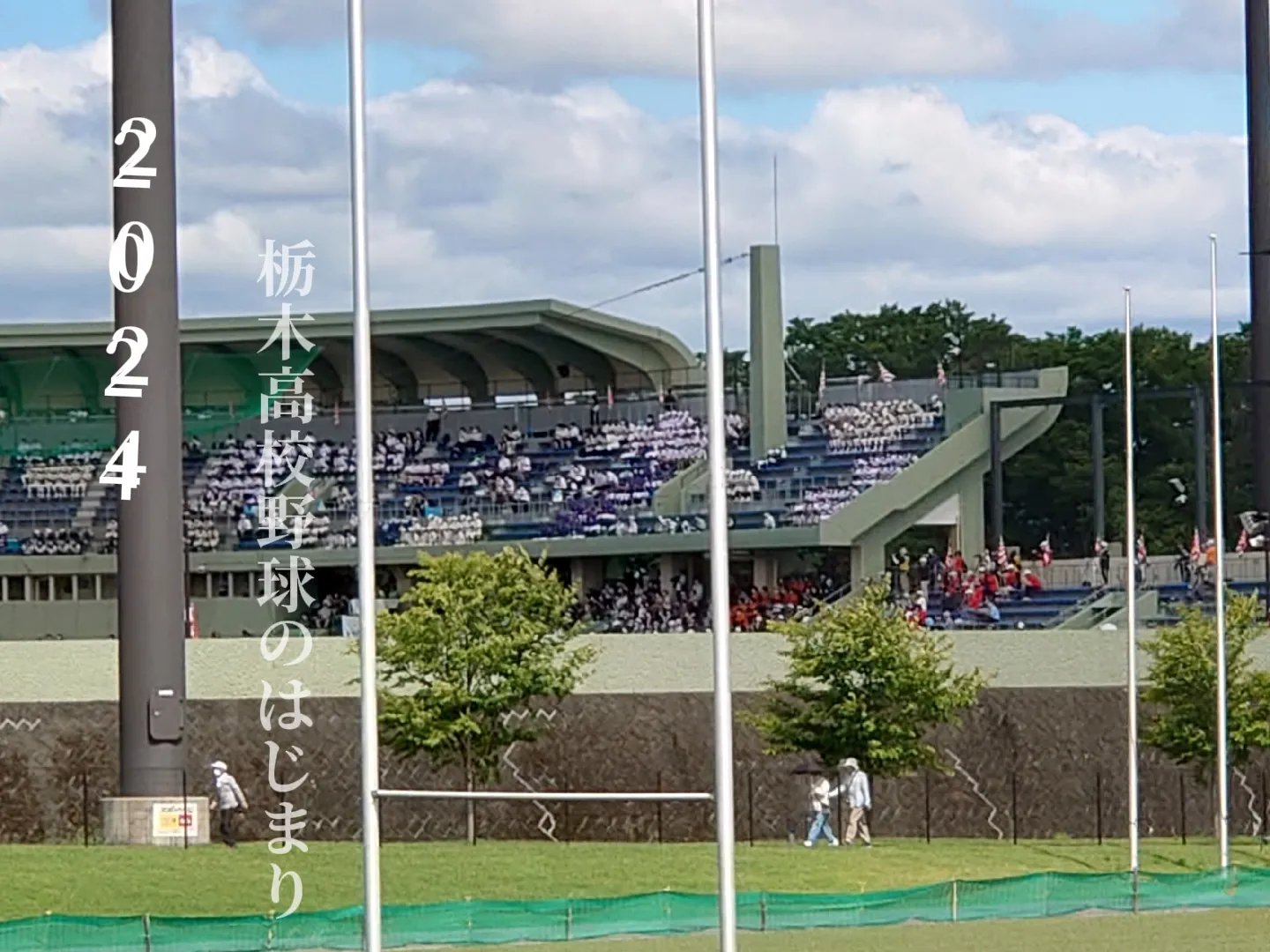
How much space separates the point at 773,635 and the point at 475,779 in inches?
304

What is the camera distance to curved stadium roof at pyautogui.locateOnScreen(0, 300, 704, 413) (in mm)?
67875

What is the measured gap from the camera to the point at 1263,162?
178ft

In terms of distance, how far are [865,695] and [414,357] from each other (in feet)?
111

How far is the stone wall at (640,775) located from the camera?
42844 mm

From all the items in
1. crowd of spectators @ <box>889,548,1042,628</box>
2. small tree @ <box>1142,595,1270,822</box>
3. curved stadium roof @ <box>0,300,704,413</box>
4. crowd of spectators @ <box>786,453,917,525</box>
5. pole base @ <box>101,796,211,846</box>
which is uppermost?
curved stadium roof @ <box>0,300,704,413</box>

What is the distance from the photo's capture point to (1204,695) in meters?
41.4

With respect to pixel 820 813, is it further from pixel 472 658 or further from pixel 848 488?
pixel 848 488

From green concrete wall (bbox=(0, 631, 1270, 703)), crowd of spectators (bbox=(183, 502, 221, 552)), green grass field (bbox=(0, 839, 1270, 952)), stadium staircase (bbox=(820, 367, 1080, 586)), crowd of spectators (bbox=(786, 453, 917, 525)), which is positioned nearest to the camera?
green grass field (bbox=(0, 839, 1270, 952))

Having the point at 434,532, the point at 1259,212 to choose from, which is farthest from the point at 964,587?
the point at 434,532

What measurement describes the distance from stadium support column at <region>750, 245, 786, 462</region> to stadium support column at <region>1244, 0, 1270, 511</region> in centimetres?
1096

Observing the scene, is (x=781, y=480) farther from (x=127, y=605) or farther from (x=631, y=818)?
(x=127, y=605)

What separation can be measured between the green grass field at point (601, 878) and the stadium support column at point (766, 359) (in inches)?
864

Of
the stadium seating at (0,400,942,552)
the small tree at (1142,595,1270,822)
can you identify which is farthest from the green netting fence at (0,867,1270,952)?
the stadium seating at (0,400,942,552)

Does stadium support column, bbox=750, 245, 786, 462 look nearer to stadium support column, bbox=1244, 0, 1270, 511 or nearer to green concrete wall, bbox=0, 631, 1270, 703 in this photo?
stadium support column, bbox=1244, 0, 1270, 511
